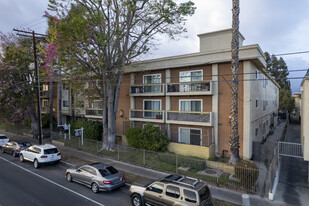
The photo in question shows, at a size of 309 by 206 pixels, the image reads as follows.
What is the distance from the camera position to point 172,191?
26.7ft

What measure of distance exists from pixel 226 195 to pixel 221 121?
738 cm

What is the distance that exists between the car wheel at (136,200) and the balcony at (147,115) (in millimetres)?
10145

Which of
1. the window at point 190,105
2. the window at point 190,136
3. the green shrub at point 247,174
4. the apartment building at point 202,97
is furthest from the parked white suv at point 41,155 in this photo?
the green shrub at point 247,174

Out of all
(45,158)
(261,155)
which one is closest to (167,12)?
(261,155)

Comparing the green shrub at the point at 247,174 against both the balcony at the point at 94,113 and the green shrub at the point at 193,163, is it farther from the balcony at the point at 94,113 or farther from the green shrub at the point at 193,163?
the balcony at the point at 94,113

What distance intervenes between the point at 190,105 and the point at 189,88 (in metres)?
1.69

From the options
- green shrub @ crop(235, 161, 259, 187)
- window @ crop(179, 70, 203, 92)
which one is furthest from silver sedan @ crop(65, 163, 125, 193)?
window @ crop(179, 70, 203, 92)

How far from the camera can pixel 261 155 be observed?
1582 centimetres

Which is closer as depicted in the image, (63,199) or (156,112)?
(63,199)

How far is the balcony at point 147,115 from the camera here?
757 inches

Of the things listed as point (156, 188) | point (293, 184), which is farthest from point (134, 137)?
point (293, 184)

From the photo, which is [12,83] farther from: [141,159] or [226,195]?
[226,195]

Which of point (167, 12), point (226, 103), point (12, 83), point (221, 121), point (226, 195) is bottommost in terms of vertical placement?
point (226, 195)

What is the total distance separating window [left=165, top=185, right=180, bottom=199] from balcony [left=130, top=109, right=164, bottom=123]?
35.4 ft
